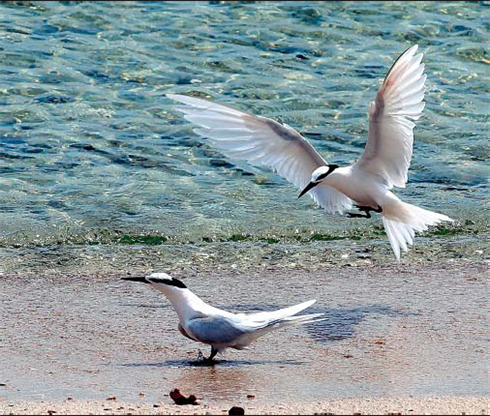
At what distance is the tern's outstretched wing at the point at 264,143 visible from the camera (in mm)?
7484

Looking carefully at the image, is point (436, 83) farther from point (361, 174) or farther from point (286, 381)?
point (286, 381)

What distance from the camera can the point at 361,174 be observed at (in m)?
7.58

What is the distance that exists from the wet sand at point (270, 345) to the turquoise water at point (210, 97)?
92 cm

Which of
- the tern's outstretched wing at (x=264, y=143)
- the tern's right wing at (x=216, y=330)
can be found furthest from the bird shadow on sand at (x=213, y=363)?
the tern's outstretched wing at (x=264, y=143)

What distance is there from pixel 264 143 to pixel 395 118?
1.10 metres

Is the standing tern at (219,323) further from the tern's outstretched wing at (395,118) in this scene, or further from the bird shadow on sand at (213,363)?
the tern's outstretched wing at (395,118)

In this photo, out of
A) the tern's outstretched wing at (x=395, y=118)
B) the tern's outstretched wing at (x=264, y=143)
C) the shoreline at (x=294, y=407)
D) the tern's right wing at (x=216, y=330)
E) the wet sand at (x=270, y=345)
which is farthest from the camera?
the tern's outstretched wing at (x=264, y=143)

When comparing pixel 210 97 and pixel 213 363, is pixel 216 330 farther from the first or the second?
pixel 210 97

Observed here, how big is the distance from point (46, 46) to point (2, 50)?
18.7 inches

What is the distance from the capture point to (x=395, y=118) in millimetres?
7098

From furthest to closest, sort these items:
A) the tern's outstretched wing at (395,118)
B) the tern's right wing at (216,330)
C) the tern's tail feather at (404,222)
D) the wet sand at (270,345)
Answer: the tern's tail feather at (404,222), the tern's outstretched wing at (395,118), the tern's right wing at (216,330), the wet sand at (270,345)

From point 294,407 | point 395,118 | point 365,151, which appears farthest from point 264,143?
point 294,407

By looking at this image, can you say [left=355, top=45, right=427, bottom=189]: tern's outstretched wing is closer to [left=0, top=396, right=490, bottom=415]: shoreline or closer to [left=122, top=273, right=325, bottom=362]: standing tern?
[left=122, top=273, right=325, bottom=362]: standing tern

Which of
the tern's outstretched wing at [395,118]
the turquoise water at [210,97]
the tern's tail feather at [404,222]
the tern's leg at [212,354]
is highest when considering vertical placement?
the tern's outstretched wing at [395,118]
